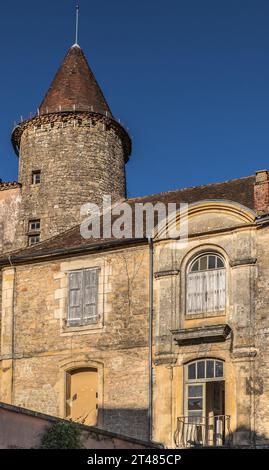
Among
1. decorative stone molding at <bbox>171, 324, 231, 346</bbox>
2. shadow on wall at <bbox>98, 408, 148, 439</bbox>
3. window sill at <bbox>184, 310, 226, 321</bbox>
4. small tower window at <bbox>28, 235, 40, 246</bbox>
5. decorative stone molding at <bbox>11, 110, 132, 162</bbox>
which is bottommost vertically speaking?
shadow on wall at <bbox>98, 408, 148, 439</bbox>

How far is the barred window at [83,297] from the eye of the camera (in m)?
25.6

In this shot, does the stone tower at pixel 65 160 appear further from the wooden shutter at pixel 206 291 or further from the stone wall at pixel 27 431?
the stone wall at pixel 27 431

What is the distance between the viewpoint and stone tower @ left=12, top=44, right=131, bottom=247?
3316 cm

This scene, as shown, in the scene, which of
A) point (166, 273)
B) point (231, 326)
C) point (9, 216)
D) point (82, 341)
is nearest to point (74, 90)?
point (9, 216)

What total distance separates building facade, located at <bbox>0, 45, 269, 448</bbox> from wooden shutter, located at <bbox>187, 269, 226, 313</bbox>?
0.03 metres

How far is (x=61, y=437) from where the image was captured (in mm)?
18281

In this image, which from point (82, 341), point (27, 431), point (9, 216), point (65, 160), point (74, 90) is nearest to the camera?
point (27, 431)

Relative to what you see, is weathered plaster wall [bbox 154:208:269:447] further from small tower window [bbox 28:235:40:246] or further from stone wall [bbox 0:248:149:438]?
small tower window [bbox 28:235:40:246]

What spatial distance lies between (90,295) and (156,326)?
2311mm

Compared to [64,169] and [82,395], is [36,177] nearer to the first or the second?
[64,169]

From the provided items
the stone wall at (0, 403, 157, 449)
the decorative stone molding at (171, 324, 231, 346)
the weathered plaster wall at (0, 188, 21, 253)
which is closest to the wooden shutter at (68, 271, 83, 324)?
the decorative stone molding at (171, 324, 231, 346)

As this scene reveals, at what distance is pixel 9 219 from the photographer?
1339 inches

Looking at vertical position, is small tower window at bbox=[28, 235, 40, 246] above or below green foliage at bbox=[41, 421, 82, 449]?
above
